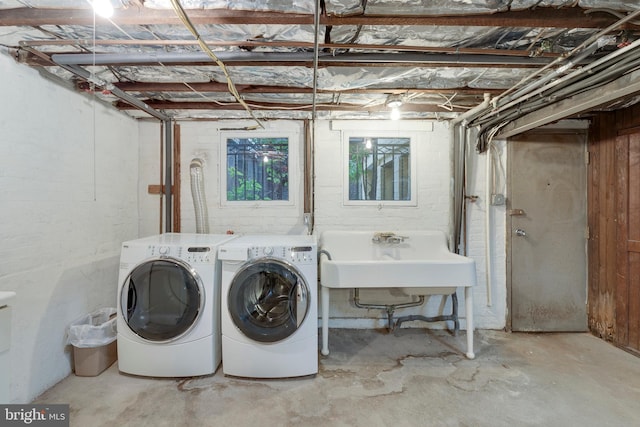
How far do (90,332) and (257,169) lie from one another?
6.22 feet

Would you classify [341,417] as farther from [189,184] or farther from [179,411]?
[189,184]

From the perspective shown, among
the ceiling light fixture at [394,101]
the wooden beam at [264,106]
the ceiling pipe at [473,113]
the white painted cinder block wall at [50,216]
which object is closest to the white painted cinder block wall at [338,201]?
the ceiling pipe at [473,113]

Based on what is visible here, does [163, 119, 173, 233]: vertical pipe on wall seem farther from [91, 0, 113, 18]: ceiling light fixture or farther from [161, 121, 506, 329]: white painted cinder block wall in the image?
[91, 0, 113, 18]: ceiling light fixture

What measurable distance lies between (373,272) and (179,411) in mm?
1543

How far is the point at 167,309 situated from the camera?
196cm

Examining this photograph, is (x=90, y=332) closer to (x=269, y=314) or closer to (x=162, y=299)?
(x=162, y=299)

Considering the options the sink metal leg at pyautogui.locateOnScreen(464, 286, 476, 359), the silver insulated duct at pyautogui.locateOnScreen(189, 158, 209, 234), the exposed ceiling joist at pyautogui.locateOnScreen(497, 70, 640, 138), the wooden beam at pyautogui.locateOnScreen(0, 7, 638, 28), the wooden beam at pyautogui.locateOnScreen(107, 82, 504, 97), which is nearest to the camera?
the wooden beam at pyautogui.locateOnScreen(0, 7, 638, 28)

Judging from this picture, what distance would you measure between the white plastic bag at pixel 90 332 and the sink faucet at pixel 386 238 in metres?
2.28

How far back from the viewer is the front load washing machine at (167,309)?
1.93 m

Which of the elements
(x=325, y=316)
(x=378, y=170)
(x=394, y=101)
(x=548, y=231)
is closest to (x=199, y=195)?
(x=325, y=316)

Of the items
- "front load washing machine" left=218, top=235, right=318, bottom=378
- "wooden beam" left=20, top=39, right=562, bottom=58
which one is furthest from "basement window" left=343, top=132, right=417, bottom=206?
"wooden beam" left=20, top=39, right=562, bottom=58

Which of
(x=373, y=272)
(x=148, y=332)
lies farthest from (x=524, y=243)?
(x=148, y=332)

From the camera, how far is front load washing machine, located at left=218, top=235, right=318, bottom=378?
6.33ft

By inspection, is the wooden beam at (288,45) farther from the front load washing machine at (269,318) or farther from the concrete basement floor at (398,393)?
the concrete basement floor at (398,393)
